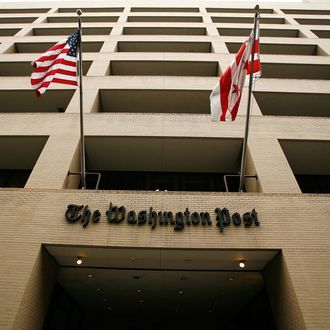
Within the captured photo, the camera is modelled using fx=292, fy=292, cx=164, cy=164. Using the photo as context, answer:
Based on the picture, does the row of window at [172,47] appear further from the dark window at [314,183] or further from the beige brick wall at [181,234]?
the beige brick wall at [181,234]

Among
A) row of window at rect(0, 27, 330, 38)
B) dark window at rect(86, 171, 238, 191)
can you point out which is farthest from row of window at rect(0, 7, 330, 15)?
dark window at rect(86, 171, 238, 191)

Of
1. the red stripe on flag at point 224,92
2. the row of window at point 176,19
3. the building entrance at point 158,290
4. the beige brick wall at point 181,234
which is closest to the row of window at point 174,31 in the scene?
the row of window at point 176,19

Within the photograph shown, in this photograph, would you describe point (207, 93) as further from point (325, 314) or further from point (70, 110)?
point (325, 314)

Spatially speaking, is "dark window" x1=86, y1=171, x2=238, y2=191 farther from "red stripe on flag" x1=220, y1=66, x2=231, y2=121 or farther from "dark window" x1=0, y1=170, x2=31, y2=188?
"red stripe on flag" x1=220, y1=66, x2=231, y2=121

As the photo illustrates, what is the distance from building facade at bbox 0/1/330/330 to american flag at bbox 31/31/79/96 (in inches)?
102

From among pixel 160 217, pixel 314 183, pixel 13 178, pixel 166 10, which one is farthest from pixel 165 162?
pixel 166 10

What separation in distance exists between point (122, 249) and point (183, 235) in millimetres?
1593

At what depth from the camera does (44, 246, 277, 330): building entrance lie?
7.76 meters

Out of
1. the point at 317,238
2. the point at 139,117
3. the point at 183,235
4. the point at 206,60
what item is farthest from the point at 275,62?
the point at 183,235

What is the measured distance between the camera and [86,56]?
1664 centimetres

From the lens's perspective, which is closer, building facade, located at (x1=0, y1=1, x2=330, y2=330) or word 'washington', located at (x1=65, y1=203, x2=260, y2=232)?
building facade, located at (x1=0, y1=1, x2=330, y2=330)

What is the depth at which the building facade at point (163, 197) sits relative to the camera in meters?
7.32

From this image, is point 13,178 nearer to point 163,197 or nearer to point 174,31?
point 163,197

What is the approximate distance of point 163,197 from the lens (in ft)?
27.5
